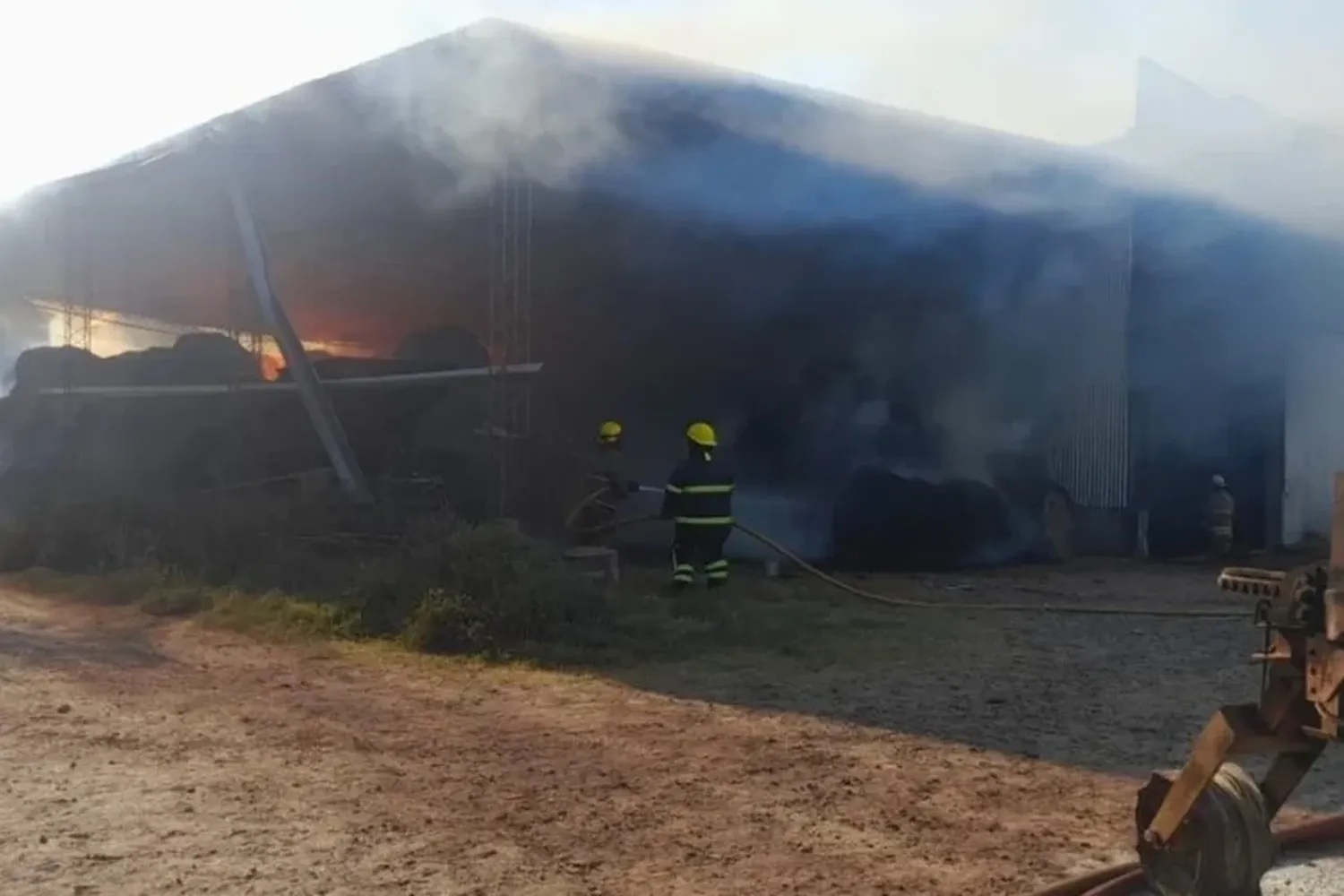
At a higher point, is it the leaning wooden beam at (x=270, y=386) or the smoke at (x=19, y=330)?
the smoke at (x=19, y=330)

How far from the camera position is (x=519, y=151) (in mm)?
12023

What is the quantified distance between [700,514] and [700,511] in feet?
0.09

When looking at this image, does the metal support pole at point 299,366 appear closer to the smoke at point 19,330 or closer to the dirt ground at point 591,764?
the dirt ground at point 591,764

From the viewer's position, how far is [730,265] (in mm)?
14148

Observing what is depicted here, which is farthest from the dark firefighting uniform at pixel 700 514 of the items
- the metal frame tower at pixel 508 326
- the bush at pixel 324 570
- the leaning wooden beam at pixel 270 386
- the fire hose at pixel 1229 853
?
the fire hose at pixel 1229 853

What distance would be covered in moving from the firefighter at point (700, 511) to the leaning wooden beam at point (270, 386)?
4.38m

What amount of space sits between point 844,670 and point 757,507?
5971 mm

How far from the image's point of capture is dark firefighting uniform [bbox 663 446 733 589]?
9648 millimetres

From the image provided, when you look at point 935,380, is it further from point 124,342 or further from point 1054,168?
point 124,342

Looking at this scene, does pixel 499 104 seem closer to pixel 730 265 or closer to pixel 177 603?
pixel 730 265

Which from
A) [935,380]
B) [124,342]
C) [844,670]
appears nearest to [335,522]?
[844,670]

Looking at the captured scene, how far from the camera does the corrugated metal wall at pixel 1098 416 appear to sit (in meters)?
14.4

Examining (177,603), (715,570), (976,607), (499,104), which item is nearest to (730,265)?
(499,104)

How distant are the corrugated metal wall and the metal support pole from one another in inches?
307
